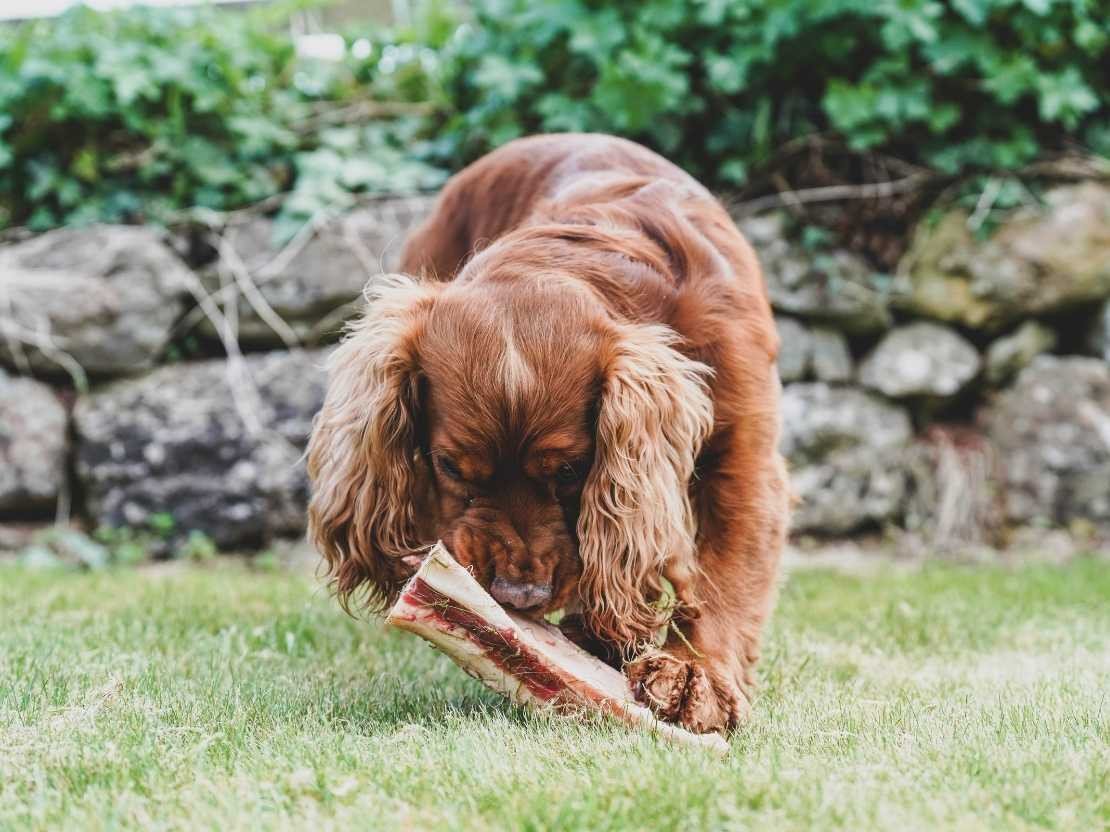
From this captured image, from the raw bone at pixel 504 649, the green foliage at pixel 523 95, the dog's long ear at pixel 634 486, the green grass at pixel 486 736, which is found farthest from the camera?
the green foliage at pixel 523 95

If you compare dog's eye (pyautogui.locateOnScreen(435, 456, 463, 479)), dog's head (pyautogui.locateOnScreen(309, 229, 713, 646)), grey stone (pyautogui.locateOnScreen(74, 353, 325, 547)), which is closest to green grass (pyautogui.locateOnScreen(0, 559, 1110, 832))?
dog's head (pyautogui.locateOnScreen(309, 229, 713, 646))

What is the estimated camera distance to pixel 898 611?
14.1ft

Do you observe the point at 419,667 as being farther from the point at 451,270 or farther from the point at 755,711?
the point at 451,270

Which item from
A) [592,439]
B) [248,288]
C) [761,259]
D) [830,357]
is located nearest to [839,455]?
[830,357]

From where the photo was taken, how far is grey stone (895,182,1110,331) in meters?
5.78

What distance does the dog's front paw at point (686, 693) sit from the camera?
268 centimetres

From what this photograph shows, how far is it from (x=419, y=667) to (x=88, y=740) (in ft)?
3.81

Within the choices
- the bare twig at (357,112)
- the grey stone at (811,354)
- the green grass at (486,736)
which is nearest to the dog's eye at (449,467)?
the green grass at (486,736)

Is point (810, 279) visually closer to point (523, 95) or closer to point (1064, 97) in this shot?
point (1064, 97)

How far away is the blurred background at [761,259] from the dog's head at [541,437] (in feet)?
9.46

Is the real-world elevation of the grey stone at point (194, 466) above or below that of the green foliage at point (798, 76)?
below

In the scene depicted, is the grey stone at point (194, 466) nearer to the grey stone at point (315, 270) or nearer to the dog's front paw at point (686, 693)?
the grey stone at point (315, 270)

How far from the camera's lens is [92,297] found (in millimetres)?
5836

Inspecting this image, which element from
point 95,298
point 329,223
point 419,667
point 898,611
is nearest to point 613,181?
point 419,667
